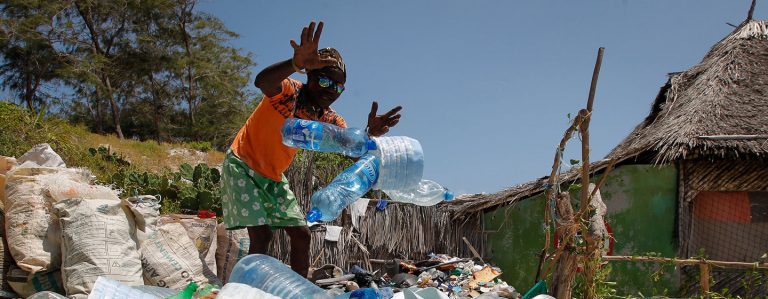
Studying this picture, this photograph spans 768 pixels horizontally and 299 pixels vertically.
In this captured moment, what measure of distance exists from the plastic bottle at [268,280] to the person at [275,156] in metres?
0.47

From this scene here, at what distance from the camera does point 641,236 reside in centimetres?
943

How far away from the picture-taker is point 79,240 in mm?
3760

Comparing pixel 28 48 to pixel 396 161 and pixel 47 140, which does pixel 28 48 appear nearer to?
pixel 47 140

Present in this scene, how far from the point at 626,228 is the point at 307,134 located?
7349mm

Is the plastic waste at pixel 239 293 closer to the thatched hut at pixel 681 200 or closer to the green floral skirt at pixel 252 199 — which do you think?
the green floral skirt at pixel 252 199

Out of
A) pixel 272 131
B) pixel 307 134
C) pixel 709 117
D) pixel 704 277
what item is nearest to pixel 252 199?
pixel 272 131

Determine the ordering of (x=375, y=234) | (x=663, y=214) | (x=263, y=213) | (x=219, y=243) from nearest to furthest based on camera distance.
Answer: (x=263, y=213) < (x=219, y=243) < (x=375, y=234) < (x=663, y=214)

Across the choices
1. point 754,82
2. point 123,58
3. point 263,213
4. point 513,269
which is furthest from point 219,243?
point 123,58

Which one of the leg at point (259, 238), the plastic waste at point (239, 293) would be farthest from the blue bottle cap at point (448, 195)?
the plastic waste at point (239, 293)

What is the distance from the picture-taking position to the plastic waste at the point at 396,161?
11.6ft

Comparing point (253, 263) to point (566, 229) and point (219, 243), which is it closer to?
point (566, 229)

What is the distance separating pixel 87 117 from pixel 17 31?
17.9 ft

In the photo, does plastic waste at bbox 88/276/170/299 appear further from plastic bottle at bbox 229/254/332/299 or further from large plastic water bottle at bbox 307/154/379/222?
large plastic water bottle at bbox 307/154/379/222

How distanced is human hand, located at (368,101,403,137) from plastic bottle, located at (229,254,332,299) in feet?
2.94
